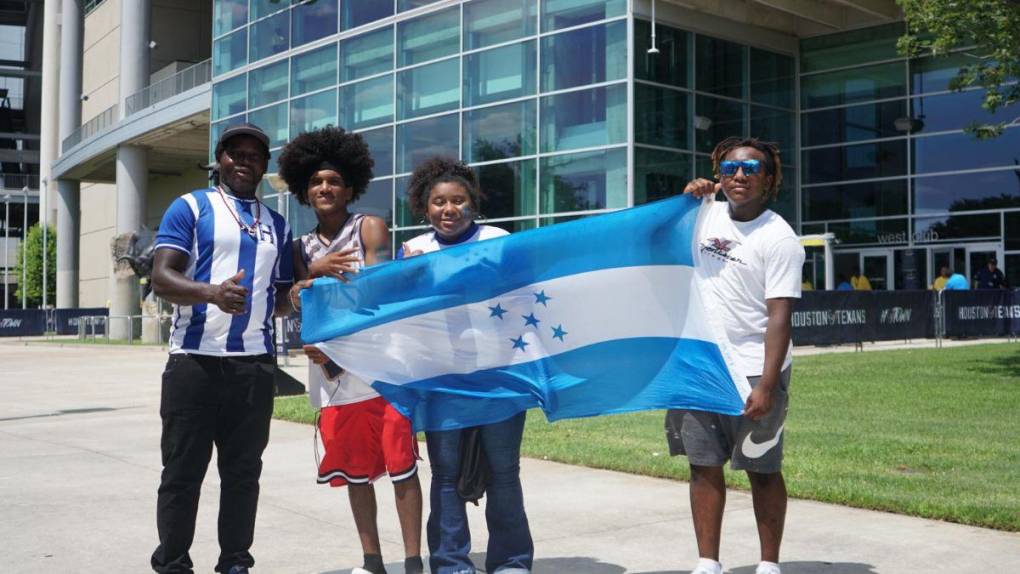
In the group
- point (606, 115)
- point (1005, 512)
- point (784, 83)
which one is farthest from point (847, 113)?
point (1005, 512)

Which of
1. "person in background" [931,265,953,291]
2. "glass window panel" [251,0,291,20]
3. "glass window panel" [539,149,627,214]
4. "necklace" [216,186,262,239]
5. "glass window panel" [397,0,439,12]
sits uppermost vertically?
"glass window panel" [251,0,291,20]

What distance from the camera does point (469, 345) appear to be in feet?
15.9

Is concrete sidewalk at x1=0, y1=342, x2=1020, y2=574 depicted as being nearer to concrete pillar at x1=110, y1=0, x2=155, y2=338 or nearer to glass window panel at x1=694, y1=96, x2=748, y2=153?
glass window panel at x1=694, y1=96, x2=748, y2=153

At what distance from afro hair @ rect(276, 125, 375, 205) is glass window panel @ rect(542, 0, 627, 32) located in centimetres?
1971

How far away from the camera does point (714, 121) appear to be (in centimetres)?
2602

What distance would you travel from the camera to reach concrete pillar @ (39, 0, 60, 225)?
66.0 metres

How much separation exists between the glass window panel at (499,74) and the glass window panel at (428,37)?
0.82 metres

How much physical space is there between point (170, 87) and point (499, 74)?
1895cm

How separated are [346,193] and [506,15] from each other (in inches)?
853

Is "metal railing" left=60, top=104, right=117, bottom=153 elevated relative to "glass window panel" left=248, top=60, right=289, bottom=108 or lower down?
elevated

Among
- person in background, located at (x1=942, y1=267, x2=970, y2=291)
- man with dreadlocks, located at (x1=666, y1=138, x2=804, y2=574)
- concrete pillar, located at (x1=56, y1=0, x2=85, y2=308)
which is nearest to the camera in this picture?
man with dreadlocks, located at (x1=666, y1=138, x2=804, y2=574)

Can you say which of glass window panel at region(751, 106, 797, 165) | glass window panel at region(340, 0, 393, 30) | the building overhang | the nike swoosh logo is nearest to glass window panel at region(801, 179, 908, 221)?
glass window panel at region(751, 106, 797, 165)

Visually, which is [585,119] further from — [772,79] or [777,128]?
[777,128]

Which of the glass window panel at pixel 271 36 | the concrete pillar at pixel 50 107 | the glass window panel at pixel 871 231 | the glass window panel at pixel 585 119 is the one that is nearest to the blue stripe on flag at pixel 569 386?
the glass window panel at pixel 585 119
